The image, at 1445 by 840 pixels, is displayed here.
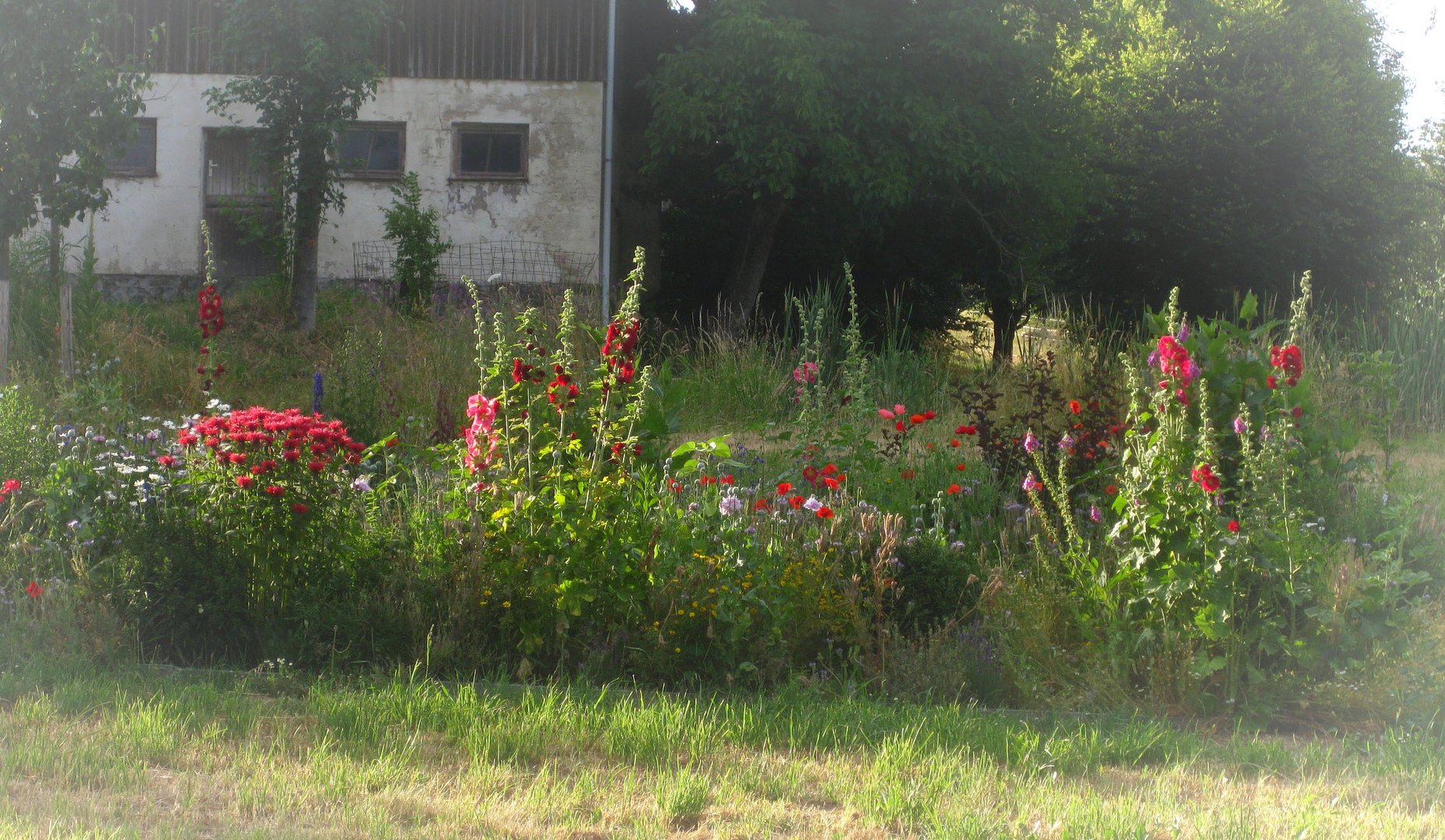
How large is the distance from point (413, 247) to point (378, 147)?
2.56 metres

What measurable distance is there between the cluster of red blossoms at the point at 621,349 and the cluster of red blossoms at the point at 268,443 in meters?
1.02

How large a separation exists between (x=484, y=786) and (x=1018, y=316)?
20.5m

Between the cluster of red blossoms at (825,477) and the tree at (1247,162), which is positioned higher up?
the tree at (1247,162)

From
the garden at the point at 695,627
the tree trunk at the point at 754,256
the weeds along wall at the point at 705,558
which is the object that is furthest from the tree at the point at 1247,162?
the weeds along wall at the point at 705,558

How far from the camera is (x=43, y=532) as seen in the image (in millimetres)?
5246

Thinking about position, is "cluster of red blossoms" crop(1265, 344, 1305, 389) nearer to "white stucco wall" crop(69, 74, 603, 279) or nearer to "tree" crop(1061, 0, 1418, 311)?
"white stucco wall" crop(69, 74, 603, 279)

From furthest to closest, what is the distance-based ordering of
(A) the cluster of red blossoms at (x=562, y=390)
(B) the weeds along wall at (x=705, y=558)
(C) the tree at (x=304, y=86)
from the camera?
(C) the tree at (x=304, y=86) → (A) the cluster of red blossoms at (x=562, y=390) → (B) the weeds along wall at (x=705, y=558)

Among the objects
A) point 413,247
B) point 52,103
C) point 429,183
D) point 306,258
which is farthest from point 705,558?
point 429,183

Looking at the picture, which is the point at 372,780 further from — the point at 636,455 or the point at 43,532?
the point at 43,532

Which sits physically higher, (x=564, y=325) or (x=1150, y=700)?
Answer: (x=564, y=325)

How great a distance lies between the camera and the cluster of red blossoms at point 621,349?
15.6 ft

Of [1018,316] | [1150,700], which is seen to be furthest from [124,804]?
[1018,316]

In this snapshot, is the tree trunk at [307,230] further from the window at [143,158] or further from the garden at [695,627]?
the garden at [695,627]

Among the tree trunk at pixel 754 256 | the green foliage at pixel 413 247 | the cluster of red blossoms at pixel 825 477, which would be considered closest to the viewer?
the cluster of red blossoms at pixel 825 477
